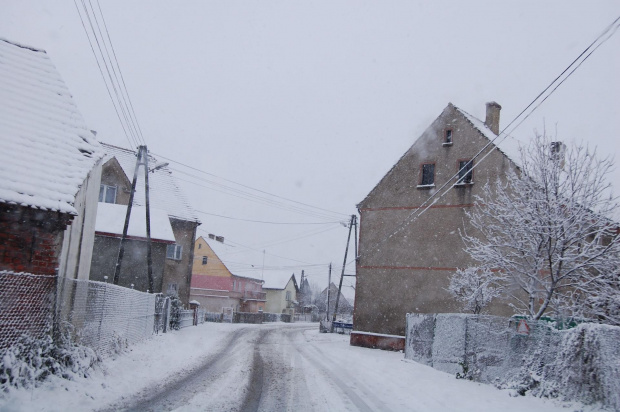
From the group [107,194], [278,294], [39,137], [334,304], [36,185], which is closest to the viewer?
[36,185]

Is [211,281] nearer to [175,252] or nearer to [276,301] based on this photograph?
[276,301]

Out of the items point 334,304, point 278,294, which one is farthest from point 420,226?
point 334,304

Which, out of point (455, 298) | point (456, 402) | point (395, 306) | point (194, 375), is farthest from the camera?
point (395, 306)

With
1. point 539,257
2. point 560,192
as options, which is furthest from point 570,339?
point 560,192

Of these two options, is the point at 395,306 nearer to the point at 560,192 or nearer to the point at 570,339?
the point at 560,192

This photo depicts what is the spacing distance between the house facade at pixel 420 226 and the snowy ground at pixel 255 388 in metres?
7.83

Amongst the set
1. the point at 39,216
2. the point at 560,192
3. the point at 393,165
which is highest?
the point at 393,165

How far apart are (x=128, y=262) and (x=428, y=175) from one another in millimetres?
18172

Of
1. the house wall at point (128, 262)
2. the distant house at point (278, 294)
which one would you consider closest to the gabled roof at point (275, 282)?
the distant house at point (278, 294)

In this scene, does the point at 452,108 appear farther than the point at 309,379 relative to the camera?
Yes

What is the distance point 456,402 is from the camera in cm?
1027

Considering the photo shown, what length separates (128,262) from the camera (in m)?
30.5

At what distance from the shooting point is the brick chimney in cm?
2775

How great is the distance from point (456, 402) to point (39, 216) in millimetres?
9071
